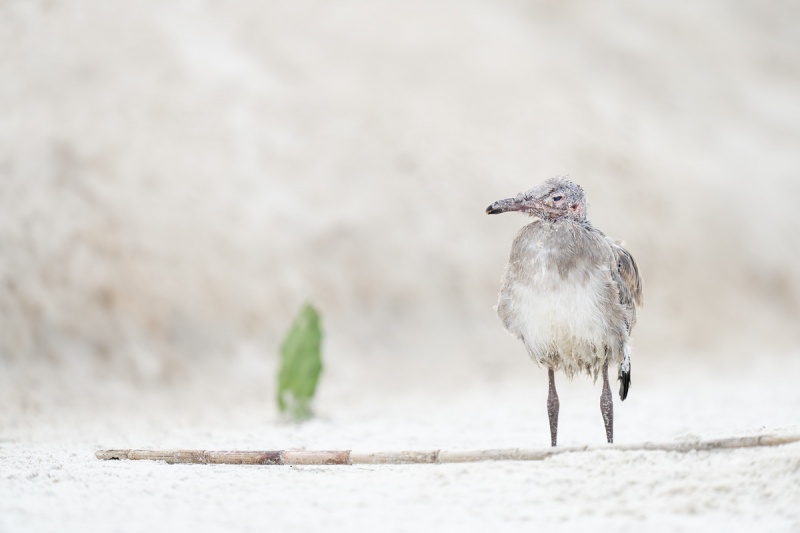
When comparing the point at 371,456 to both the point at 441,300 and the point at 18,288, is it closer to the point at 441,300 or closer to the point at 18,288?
the point at 18,288

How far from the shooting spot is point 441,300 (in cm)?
1297

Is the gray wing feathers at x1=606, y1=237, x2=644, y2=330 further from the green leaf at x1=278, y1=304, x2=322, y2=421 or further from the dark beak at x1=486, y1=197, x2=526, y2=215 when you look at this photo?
the green leaf at x1=278, y1=304, x2=322, y2=421

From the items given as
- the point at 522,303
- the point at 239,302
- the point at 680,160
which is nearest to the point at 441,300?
the point at 239,302

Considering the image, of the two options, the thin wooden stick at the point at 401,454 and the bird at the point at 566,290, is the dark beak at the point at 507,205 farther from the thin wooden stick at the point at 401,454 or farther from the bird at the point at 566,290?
the thin wooden stick at the point at 401,454

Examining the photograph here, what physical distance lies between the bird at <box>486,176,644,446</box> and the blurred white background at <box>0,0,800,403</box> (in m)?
6.42

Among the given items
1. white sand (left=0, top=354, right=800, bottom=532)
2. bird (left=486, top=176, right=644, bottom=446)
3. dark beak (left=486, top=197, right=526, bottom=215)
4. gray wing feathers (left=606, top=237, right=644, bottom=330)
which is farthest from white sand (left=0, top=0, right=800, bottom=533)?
dark beak (left=486, top=197, right=526, bottom=215)

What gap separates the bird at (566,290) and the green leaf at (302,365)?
3743 millimetres

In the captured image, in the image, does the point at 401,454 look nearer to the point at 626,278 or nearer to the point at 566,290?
the point at 566,290

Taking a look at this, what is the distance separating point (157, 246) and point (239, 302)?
1262mm

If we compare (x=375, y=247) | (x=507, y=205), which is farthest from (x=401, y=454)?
(x=375, y=247)

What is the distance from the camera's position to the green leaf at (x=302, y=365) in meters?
8.33

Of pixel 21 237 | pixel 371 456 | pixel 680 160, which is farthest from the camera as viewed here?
pixel 680 160

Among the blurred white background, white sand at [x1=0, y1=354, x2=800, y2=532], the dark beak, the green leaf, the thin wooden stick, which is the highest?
the blurred white background

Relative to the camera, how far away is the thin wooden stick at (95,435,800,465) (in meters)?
4.05
